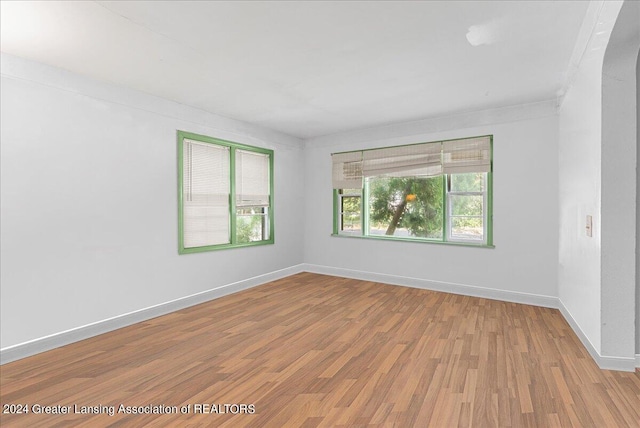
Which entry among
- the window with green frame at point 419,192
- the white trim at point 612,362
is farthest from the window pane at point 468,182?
the white trim at point 612,362

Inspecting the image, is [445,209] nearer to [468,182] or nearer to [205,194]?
[468,182]

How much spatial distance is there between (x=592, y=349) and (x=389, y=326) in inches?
72.0

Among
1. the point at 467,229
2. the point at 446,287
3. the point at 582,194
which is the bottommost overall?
the point at 446,287

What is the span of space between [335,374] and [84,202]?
3.12 meters

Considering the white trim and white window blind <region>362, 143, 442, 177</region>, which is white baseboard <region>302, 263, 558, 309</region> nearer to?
the white trim

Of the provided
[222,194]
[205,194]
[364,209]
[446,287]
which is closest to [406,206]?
[364,209]

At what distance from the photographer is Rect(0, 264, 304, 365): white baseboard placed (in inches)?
117

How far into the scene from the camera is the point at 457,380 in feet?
8.32

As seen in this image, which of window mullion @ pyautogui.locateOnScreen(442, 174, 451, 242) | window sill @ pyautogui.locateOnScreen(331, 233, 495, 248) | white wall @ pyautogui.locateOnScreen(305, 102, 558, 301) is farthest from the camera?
window mullion @ pyautogui.locateOnScreen(442, 174, 451, 242)

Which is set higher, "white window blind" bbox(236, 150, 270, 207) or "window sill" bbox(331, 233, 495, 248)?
"white window blind" bbox(236, 150, 270, 207)

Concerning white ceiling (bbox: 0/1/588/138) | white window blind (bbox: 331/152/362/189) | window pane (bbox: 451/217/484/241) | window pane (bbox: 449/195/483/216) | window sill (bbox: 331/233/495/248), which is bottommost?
window sill (bbox: 331/233/495/248)

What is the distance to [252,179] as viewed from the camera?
225 inches

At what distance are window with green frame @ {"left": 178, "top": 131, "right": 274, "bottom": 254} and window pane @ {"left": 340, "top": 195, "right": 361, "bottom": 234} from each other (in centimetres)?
145

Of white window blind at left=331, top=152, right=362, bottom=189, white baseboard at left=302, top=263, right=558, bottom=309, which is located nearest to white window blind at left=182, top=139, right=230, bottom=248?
white window blind at left=331, top=152, right=362, bottom=189
